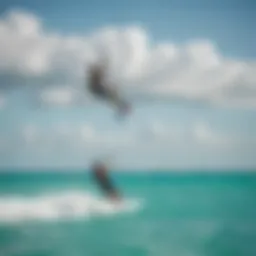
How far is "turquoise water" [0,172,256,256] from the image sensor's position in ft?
4.57

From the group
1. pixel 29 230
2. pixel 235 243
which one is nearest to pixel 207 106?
pixel 235 243

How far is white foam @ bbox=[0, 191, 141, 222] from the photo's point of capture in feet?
4.58

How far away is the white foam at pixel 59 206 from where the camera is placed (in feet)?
4.58

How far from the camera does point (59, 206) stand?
1417 millimetres

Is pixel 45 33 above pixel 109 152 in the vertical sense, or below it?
above

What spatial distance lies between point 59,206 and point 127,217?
0.74 feet

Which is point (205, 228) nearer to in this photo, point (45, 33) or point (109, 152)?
point (109, 152)

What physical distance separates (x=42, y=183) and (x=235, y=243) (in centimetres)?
66

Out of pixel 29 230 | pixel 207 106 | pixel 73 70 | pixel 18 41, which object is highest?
pixel 18 41

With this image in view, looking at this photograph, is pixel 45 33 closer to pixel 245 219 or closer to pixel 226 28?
pixel 226 28

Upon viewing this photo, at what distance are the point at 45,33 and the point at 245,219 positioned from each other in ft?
2.96

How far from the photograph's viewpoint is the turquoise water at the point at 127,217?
1.39 meters

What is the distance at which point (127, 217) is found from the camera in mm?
1407

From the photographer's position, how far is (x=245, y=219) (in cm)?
142
